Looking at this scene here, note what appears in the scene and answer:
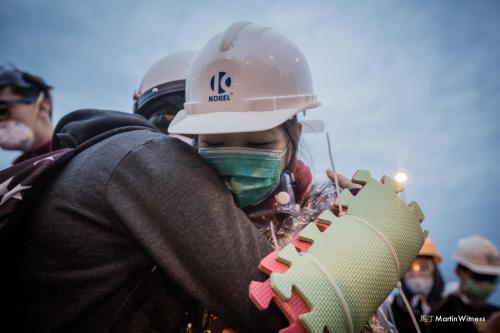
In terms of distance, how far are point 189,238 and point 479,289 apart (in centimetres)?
416

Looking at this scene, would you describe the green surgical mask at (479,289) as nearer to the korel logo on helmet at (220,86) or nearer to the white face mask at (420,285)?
the white face mask at (420,285)

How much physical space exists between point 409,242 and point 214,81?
1.11 m

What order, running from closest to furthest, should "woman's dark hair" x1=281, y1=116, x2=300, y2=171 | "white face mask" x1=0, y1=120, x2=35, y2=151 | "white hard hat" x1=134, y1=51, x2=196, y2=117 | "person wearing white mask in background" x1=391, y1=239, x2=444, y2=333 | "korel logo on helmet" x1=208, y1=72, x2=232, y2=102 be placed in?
"korel logo on helmet" x1=208, y1=72, x2=232, y2=102, "woman's dark hair" x1=281, y1=116, x2=300, y2=171, "white hard hat" x1=134, y1=51, x2=196, y2=117, "white face mask" x1=0, y1=120, x2=35, y2=151, "person wearing white mask in background" x1=391, y1=239, x2=444, y2=333

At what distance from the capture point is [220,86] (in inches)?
55.4

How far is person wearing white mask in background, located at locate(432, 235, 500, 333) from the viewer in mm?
3146

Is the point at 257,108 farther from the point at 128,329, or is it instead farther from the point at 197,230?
the point at 128,329

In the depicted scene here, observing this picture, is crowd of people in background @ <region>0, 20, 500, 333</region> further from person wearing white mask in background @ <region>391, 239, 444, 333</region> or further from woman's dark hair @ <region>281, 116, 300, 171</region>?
person wearing white mask in background @ <region>391, 239, 444, 333</region>

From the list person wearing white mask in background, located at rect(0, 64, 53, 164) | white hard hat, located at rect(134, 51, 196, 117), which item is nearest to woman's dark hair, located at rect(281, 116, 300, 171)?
white hard hat, located at rect(134, 51, 196, 117)

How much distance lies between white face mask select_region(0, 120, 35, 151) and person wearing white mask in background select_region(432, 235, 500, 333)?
4.41m

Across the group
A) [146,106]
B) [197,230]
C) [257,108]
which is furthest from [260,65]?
[146,106]

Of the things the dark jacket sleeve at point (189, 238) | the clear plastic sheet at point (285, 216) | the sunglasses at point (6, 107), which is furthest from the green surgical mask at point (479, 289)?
the sunglasses at point (6, 107)

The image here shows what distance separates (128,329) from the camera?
1.08 m

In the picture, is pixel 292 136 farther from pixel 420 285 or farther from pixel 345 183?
pixel 420 285

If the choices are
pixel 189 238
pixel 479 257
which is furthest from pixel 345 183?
pixel 479 257
